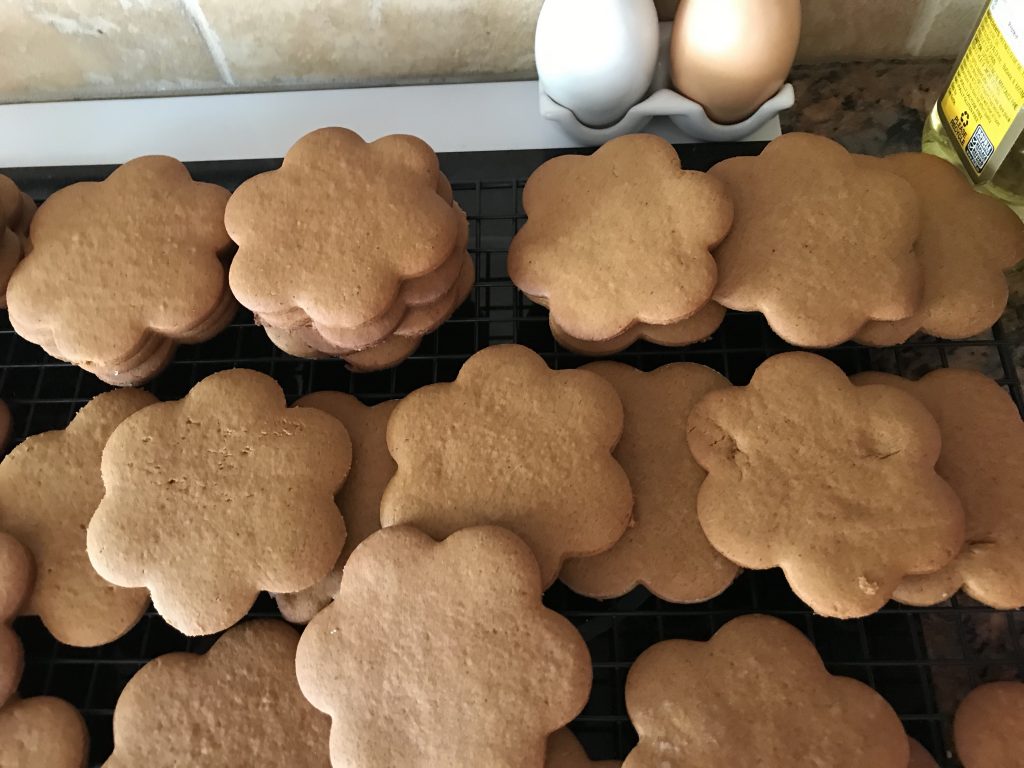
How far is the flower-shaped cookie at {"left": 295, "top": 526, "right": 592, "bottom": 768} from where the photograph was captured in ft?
2.20

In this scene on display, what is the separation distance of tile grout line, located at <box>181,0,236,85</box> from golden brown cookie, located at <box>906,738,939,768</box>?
3.53ft

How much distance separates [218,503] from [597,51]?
23.6 inches

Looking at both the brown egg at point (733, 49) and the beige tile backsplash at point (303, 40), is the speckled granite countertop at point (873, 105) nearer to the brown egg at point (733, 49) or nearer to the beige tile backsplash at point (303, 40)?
the beige tile backsplash at point (303, 40)

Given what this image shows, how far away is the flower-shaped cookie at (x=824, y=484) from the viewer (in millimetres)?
712

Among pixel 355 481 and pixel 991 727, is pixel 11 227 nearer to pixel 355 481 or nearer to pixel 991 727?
pixel 355 481

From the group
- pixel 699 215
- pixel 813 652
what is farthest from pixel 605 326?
pixel 813 652

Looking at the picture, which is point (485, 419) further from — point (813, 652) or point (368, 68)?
point (368, 68)

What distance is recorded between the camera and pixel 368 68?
40.3 inches

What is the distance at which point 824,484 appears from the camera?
2.43 feet

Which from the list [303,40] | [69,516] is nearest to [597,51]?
[303,40]

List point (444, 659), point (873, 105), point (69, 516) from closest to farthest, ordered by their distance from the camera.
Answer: point (444, 659) < point (69, 516) < point (873, 105)

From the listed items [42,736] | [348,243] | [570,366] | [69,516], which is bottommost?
[42,736]

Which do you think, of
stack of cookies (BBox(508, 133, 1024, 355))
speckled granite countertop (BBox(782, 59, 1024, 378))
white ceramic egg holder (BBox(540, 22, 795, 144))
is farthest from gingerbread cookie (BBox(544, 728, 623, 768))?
speckled granite countertop (BBox(782, 59, 1024, 378))

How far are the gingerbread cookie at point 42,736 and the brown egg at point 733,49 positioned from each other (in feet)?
2.99
